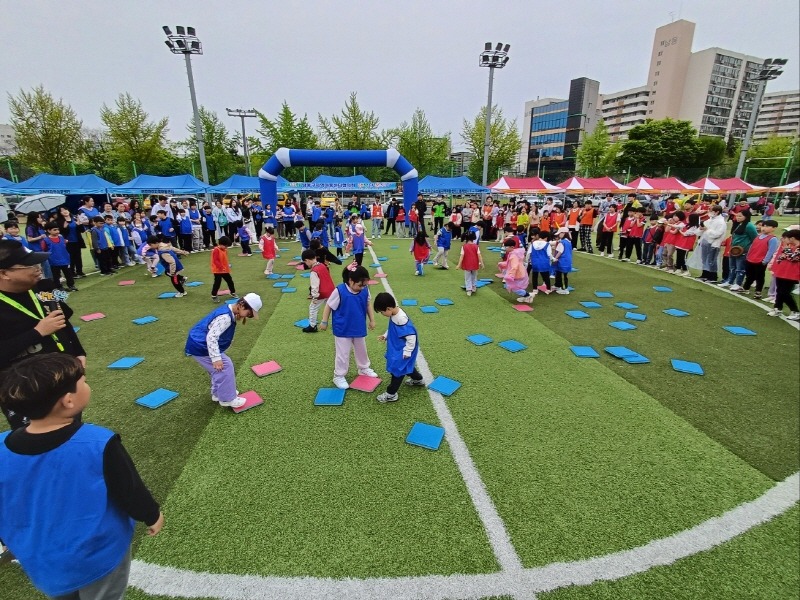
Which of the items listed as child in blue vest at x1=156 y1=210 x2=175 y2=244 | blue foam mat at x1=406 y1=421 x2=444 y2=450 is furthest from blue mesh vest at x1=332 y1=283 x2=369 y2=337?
child in blue vest at x1=156 y1=210 x2=175 y2=244

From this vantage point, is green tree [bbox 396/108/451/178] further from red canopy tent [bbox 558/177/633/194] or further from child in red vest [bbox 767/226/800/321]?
child in red vest [bbox 767/226/800/321]

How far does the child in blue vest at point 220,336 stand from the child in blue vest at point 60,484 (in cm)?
238

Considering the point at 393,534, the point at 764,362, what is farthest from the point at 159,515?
the point at 764,362

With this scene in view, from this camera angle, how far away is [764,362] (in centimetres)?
596

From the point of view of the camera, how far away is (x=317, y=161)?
1798 centimetres

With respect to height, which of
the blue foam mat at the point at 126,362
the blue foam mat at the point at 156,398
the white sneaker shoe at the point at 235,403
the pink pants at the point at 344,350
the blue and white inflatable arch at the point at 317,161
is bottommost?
the blue foam mat at the point at 126,362

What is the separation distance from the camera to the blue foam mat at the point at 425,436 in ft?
13.1

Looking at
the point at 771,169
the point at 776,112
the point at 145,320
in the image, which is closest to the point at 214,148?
the point at 145,320

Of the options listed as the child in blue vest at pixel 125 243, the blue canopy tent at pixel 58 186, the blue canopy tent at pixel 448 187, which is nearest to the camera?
the child in blue vest at pixel 125 243

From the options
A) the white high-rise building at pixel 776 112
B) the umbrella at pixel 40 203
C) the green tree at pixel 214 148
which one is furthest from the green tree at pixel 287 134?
the white high-rise building at pixel 776 112

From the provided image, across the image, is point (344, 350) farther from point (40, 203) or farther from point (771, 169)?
point (771, 169)

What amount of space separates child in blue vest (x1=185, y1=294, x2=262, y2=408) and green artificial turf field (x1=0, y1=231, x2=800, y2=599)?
1.66ft

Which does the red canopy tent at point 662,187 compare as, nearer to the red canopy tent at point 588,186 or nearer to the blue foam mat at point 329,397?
the red canopy tent at point 588,186

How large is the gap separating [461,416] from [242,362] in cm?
354
